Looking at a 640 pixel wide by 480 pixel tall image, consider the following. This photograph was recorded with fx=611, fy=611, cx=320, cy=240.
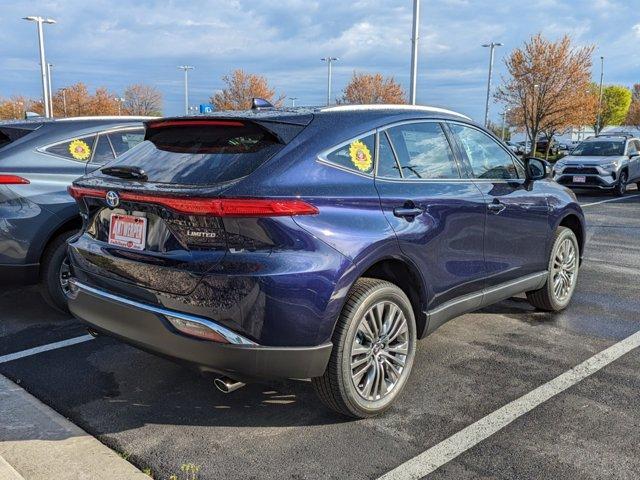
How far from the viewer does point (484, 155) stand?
4.41 m

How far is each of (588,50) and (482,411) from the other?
1264 inches

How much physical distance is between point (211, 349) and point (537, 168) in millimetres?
3195

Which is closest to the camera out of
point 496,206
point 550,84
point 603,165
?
point 496,206

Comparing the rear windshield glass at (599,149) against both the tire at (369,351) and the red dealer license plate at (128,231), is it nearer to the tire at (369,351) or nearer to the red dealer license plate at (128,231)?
the tire at (369,351)

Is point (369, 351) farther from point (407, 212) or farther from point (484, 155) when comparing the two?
point (484, 155)

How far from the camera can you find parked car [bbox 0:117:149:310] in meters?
4.75

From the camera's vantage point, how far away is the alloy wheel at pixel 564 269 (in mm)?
5219

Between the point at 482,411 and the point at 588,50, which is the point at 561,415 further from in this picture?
the point at 588,50

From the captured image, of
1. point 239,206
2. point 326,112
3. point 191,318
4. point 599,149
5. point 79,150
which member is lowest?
point 191,318

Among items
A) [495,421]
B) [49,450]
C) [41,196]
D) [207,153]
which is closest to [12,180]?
[41,196]

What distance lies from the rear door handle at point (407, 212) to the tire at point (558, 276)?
2.07m

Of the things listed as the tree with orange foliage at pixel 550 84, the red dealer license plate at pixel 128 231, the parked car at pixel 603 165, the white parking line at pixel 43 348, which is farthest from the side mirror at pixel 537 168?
the tree with orange foliage at pixel 550 84

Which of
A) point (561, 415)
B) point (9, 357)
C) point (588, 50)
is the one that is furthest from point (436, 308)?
point (588, 50)

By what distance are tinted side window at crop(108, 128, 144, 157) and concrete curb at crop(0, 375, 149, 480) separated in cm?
277
